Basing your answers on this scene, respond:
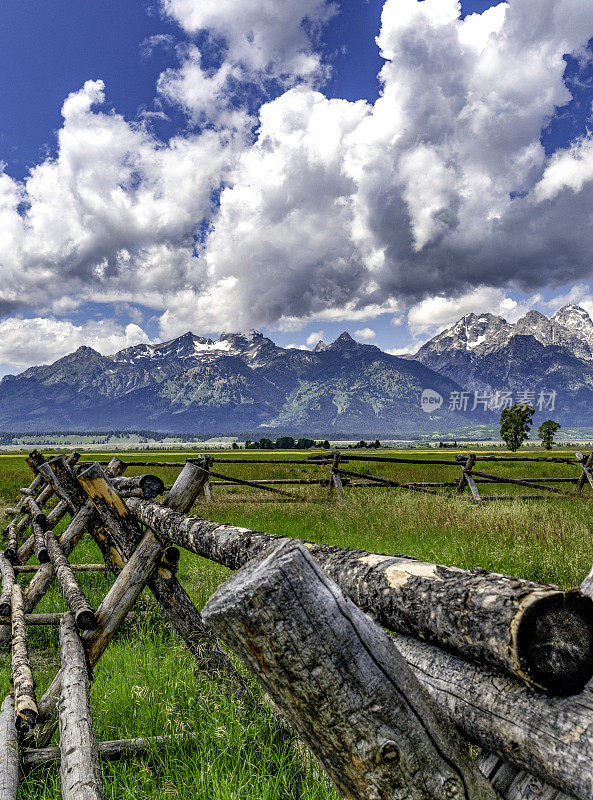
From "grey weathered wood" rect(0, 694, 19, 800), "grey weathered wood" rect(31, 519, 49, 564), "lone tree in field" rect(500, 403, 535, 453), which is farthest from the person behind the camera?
"lone tree in field" rect(500, 403, 535, 453)

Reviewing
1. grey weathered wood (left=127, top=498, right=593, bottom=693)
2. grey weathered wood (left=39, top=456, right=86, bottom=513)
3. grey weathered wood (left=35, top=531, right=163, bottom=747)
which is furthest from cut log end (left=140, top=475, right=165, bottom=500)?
grey weathered wood (left=127, top=498, right=593, bottom=693)

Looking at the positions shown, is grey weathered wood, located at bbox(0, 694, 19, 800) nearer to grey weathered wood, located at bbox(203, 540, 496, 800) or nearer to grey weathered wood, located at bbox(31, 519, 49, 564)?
grey weathered wood, located at bbox(203, 540, 496, 800)

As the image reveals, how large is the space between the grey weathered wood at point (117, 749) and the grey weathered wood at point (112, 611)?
0.20 metres

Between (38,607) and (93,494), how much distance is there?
136 inches

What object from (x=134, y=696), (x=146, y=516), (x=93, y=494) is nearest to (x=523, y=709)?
(x=146, y=516)

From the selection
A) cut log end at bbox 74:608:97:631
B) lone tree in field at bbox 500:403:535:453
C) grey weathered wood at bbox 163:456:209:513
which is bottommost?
lone tree in field at bbox 500:403:535:453

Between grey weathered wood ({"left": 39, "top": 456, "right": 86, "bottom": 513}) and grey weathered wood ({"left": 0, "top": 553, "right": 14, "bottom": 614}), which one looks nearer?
grey weathered wood ({"left": 0, "top": 553, "right": 14, "bottom": 614})

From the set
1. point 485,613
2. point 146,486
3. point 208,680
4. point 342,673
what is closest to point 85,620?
point 208,680

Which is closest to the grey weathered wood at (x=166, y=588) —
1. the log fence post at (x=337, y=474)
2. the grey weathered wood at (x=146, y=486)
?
the grey weathered wood at (x=146, y=486)

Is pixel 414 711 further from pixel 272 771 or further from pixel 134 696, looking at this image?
pixel 134 696

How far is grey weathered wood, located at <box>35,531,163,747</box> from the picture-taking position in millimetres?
3211

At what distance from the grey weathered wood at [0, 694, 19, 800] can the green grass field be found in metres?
0.23

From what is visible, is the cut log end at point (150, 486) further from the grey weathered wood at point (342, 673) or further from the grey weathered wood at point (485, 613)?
the grey weathered wood at point (342, 673)

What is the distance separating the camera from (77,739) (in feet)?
7.29
